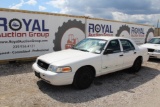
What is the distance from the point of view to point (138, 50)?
812 centimetres

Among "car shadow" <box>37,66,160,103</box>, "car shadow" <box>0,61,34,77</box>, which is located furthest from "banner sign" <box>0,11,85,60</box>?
"car shadow" <box>37,66,160,103</box>

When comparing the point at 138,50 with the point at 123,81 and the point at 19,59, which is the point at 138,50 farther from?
the point at 19,59

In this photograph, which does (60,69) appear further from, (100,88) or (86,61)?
(100,88)

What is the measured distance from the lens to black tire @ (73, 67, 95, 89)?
5684mm

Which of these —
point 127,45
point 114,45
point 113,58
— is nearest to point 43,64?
point 113,58

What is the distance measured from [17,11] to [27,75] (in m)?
3.16

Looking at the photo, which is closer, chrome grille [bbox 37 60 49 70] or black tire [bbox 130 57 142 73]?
chrome grille [bbox 37 60 49 70]

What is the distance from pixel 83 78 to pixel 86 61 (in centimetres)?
50

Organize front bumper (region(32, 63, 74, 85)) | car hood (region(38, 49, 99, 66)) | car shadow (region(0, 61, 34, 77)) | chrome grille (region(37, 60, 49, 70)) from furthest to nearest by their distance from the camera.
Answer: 1. car shadow (region(0, 61, 34, 77))
2. chrome grille (region(37, 60, 49, 70))
3. car hood (region(38, 49, 99, 66))
4. front bumper (region(32, 63, 74, 85))

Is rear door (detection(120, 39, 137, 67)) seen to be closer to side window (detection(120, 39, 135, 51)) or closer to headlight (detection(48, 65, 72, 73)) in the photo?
side window (detection(120, 39, 135, 51))

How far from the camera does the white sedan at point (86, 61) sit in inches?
214

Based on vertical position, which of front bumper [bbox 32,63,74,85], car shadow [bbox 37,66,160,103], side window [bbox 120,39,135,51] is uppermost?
side window [bbox 120,39,135,51]

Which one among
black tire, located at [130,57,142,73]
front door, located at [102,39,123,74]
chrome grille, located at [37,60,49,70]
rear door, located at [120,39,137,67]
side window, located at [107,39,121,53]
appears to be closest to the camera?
chrome grille, located at [37,60,49,70]

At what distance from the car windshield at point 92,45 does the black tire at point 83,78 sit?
2.72 ft
